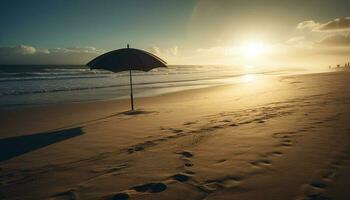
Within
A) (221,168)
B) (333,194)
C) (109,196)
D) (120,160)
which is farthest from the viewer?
(120,160)

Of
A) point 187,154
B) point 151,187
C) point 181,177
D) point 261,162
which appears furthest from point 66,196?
point 261,162

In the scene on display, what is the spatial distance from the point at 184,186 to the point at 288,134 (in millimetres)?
3564

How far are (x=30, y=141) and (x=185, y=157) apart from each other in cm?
437

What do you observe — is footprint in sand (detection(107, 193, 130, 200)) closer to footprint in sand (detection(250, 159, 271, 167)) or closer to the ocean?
footprint in sand (detection(250, 159, 271, 167))

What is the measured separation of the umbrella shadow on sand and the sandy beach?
0.02 meters

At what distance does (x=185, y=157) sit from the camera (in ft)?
17.9

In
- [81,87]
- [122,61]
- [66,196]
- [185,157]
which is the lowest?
[66,196]

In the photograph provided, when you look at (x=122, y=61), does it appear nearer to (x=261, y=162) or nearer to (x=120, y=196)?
(x=261, y=162)

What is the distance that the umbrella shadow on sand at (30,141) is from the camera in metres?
6.36

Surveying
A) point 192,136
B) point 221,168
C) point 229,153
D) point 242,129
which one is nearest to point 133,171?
point 221,168

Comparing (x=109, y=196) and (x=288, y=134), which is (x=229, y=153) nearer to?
(x=288, y=134)

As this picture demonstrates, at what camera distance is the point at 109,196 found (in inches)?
155

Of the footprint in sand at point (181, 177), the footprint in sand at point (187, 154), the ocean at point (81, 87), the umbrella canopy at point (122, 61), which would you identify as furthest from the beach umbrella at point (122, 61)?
the ocean at point (81, 87)

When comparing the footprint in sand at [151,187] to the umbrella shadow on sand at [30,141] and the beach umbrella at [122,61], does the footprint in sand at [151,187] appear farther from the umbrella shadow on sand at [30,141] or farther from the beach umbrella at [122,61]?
the beach umbrella at [122,61]
